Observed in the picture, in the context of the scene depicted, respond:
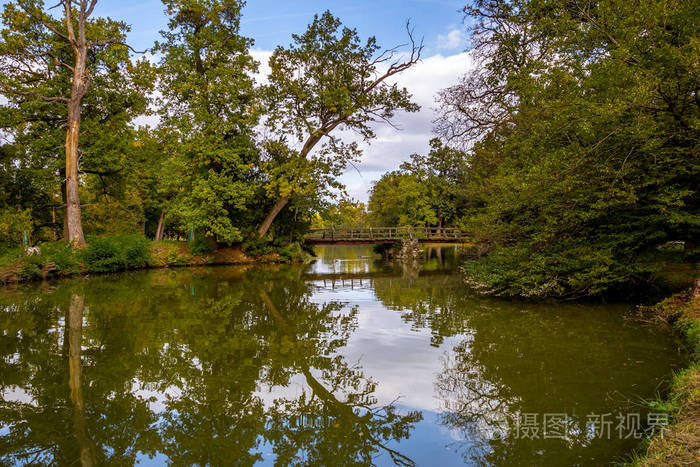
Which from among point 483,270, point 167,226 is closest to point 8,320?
point 483,270

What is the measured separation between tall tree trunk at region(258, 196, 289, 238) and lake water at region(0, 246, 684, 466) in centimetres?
1445

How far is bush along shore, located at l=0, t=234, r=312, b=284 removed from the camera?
50.3 ft

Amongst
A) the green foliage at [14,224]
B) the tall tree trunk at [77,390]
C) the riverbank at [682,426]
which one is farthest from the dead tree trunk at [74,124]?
the riverbank at [682,426]

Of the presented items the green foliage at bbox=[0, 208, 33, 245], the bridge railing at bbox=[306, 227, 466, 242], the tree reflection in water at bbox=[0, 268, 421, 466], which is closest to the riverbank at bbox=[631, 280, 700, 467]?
the tree reflection in water at bbox=[0, 268, 421, 466]

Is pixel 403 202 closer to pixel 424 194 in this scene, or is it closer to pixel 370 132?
pixel 424 194

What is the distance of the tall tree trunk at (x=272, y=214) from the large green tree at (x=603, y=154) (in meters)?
14.2

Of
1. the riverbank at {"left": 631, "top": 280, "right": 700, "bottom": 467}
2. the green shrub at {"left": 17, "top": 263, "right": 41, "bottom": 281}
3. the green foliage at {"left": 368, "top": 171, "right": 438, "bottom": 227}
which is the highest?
the green foliage at {"left": 368, "top": 171, "right": 438, "bottom": 227}

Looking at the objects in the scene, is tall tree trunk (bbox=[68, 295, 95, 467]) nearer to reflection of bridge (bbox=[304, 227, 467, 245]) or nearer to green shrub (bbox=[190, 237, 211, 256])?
green shrub (bbox=[190, 237, 211, 256])

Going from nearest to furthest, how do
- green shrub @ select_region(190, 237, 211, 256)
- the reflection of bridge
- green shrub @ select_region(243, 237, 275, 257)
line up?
1. green shrub @ select_region(190, 237, 211, 256)
2. green shrub @ select_region(243, 237, 275, 257)
3. the reflection of bridge

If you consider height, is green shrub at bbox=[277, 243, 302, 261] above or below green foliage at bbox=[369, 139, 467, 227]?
below

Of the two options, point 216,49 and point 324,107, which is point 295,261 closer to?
point 324,107

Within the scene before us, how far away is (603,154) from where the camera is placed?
941 centimetres

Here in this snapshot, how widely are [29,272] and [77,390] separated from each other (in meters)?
13.3
